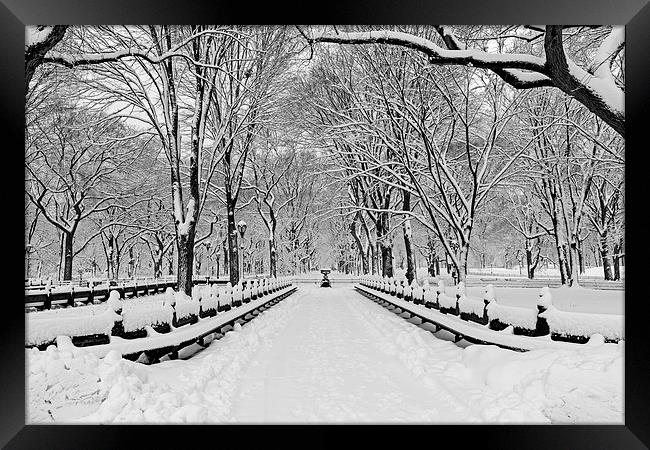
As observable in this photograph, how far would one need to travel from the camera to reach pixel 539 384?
477cm

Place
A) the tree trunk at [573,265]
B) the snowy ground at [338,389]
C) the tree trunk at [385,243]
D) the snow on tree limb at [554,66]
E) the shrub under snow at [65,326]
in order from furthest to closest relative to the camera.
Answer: the tree trunk at [385,243]
the tree trunk at [573,265]
the shrub under snow at [65,326]
the snow on tree limb at [554,66]
the snowy ground at [338,389]

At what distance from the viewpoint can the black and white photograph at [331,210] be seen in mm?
4809

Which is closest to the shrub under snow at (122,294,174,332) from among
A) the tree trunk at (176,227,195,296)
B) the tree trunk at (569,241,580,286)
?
the tree trunk at (176,227,195,296)

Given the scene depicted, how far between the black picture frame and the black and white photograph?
0.18 m

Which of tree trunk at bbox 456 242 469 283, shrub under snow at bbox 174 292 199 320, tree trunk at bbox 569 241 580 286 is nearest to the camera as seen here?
shrub under snow at bbox 174 292 199 320

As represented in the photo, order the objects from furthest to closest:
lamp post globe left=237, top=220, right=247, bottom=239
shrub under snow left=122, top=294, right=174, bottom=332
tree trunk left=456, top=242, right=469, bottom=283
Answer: lamp post globe left=237, top=220, right=247, bottom=239 < tree trunk left=456, top=242, right=469, bottom=283 < shrub under snow left=122, top=294, right=174, bottom=332

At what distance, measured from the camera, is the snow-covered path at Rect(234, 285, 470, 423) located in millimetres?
4578

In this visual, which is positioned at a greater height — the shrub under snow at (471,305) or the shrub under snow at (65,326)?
the shrub under snow at (65,326)

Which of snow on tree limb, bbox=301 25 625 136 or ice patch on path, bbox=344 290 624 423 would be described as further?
snow on tree limb, bbox=301 25 625 136

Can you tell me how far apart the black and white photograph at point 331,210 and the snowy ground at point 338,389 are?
3 centimetres

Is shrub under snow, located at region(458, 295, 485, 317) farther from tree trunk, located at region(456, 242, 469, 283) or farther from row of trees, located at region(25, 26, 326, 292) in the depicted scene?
row of trees, located at region(25, 26, 326, 292)

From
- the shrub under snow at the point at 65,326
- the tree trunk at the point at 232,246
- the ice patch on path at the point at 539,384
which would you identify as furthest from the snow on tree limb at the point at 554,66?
the tree trunk at the point at 232,246
